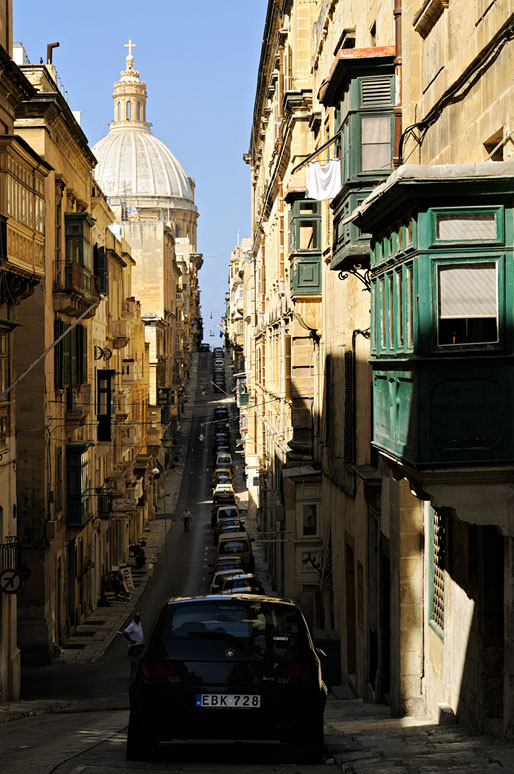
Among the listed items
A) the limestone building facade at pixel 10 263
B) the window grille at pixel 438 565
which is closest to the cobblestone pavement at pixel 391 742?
the window grille at pixel 438 565

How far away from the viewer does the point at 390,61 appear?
16.5 meters

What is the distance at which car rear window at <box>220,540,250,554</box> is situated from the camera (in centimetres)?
4225

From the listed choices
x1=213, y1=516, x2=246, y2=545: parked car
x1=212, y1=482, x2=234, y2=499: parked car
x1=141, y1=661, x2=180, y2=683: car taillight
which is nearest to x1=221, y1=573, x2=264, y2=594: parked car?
x1=213, y1=516, x2=246, y2=545: parked car

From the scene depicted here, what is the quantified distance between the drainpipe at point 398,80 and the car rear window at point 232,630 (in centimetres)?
751

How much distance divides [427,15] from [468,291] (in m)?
5.52

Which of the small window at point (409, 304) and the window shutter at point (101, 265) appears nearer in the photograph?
the small window at point (409, 304)

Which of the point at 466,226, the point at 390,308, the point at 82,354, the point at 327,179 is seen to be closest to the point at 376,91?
the point at 327,179

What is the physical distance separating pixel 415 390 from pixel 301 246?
715 inches

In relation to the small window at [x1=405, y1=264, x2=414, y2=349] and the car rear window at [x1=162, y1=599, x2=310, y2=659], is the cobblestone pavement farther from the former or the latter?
the small window at [x1=405, y1=264, x2=414, y2=349]

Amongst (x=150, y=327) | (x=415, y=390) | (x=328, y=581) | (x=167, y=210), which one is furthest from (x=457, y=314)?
(x=167, y=210)

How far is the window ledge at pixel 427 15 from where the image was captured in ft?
43.2

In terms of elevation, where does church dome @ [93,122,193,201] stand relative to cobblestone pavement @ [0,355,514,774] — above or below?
above

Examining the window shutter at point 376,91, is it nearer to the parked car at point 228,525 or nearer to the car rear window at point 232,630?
the car rear window at point 232,630

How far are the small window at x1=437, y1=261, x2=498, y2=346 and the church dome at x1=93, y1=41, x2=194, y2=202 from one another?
498 feet
